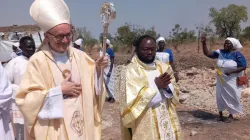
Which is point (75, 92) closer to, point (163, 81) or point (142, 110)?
point (142, 110)

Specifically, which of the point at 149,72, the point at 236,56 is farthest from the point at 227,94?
the point at 149,72

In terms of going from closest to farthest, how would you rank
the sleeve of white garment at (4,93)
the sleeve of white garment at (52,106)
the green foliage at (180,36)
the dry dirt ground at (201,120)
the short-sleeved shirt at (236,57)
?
1. the sleeve of white garment at (52,106)
2. the sleeve of white garment at (4,93)
3. the dry dirt ground at (201,120)
4. the short-sleeved shirt at (236,57)
5. the green foliage at (180,36)

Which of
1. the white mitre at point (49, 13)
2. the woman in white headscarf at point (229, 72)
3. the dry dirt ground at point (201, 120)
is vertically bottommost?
the dry dirt ground at point (201, 120)

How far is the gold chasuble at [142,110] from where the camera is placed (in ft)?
15.4

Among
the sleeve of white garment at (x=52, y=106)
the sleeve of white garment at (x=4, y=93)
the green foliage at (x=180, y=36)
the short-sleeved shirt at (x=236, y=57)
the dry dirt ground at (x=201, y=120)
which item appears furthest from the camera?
the green foliage at (x=180, y=36)

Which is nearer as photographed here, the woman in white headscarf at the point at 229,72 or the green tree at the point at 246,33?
the woman in white headscarf at the point at 229,72

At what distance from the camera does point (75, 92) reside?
369 cm

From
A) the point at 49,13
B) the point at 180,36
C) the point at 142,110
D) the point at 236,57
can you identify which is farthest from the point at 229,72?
the point at 180,36

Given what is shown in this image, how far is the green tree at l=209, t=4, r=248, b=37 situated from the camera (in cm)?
4500

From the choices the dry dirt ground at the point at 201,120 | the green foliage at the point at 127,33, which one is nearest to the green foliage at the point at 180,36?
the green foliage at the point at 127,33

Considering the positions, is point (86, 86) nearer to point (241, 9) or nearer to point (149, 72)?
point (149, 72)

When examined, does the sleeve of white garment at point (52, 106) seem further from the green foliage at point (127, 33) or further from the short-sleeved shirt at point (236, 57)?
the green foliage at point (127, 33)

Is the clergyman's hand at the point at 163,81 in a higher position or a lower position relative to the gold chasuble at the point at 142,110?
higher

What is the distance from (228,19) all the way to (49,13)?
4373 centimetres
